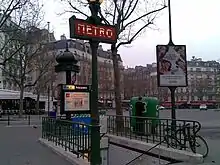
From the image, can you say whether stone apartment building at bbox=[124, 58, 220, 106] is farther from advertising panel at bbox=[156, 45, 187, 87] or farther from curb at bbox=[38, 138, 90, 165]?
curb at bbox=[38, 138, 90, 165]

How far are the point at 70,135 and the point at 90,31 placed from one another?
4.97 metres

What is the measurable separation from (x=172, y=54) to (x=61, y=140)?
17.7 ft

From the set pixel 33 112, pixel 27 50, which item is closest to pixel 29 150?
pixel 27 50

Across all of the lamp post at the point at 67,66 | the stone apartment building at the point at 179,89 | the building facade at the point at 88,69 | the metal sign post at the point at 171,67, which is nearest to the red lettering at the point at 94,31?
the metal sign post at the point at 171,67

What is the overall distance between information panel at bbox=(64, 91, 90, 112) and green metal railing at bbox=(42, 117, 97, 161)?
307 centimetres

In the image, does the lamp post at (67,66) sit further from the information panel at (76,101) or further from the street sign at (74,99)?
the information panel at (76,101)

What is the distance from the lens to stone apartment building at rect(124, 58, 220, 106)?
11581 cm

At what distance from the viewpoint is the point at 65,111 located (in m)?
18.8

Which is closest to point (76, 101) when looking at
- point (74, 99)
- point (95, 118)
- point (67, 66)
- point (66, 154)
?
point (74, 99)

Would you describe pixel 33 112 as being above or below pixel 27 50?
below

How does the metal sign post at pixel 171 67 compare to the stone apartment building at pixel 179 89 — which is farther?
the stone apartment building at pixel 179 89

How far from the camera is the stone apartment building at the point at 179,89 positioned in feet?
380

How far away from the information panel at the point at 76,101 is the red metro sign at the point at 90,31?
413 inches

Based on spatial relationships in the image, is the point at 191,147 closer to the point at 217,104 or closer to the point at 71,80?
the point at 71,80
